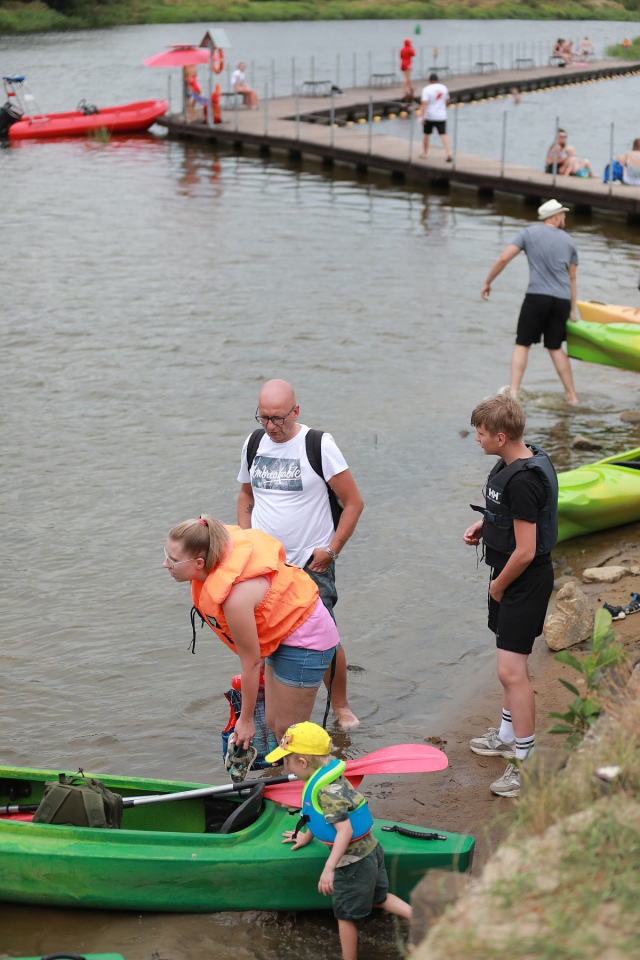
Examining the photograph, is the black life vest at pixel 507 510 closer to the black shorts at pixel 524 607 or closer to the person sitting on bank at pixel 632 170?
the black shorts at pixel 524 607

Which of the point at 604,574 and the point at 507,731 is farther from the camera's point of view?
the point at 604,574

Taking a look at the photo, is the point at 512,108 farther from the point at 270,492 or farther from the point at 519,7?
the point at 519,7

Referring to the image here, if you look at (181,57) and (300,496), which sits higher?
(181,57)

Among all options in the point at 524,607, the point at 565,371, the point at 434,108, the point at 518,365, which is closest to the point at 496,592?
the point at 524,607

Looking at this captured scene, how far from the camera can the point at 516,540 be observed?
4367 millimetres

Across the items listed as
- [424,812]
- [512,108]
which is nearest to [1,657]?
[424,812]

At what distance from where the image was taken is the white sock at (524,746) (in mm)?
4758

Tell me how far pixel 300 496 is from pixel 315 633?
Result: 2.28 ft

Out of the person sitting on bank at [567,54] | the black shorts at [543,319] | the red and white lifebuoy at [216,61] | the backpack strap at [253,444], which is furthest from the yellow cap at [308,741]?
the person sitting on bank at [567,54]

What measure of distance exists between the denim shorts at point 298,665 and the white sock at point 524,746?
3.18 ft

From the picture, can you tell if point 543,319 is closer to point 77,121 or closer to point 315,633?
point 315,633

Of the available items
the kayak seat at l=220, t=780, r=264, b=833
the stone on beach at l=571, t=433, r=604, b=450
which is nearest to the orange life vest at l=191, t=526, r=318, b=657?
the kayak seat at l=220, t=780, r=264, b=833

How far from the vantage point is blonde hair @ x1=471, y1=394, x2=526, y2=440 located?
4.25 metres

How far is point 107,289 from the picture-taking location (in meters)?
15.4
